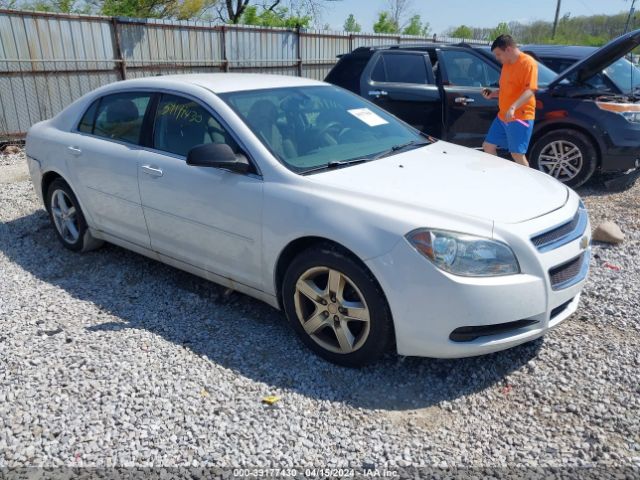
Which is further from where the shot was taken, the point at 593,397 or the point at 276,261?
the point at 276,261

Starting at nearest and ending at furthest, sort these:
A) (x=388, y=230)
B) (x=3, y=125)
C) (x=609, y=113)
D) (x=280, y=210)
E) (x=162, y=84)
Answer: (x=388, y=230) < (x=280, y=210) < (x=162, y=84) < (x=609, y=113) < (x=3, y=125)

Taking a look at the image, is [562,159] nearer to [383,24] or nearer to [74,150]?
[74,150]

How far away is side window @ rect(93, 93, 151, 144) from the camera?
4.19m

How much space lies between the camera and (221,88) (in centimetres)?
383

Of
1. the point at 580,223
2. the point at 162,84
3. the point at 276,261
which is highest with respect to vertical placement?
the point at 162,84

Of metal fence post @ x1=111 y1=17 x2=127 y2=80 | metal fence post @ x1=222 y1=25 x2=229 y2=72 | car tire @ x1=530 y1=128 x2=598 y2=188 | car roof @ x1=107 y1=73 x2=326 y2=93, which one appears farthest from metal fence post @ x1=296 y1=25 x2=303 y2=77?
car roof @ x1=107 y1=73 x2=326 y2=93

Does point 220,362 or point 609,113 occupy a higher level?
point 609,113

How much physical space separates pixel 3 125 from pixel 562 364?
992 centimetres

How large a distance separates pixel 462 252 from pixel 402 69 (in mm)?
5484

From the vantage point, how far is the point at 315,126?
12.3 feet

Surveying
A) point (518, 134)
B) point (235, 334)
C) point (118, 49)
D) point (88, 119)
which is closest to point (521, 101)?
point (518, 134)

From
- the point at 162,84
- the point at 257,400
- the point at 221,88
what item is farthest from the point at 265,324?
the point at 162,84

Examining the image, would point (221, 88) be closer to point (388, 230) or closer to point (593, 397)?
point (388, 230)

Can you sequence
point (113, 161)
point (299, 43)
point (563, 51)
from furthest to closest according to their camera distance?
point (299, 43) → point (563, 51) → point (113, 161)
